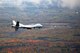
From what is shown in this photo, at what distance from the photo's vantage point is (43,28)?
18.8 metres

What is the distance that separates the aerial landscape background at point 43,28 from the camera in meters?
19.2

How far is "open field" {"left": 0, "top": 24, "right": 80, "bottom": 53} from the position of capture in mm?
19969

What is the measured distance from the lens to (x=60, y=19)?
21000 mm

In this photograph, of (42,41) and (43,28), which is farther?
(42,41)

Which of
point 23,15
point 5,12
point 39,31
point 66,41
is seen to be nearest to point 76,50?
point 66,41

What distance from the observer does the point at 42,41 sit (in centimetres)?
2100

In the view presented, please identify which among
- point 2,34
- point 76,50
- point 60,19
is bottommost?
point 76,50

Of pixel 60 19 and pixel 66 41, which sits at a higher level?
pixel 60 19

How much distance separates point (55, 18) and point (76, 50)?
11.8 feet

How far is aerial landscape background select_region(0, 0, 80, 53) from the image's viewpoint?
19.2 meters

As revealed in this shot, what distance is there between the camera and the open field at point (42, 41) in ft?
65.5

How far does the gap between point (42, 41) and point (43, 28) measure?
2.52m

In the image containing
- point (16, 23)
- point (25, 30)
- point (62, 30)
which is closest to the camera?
point (16, 23)

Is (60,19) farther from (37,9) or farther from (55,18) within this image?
(37,9)
